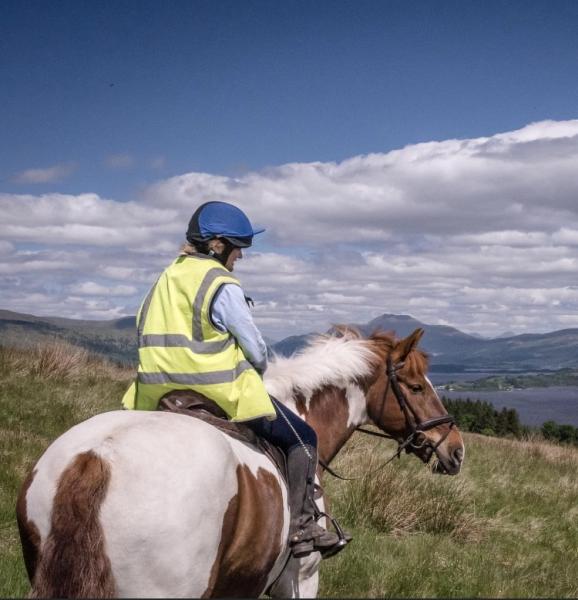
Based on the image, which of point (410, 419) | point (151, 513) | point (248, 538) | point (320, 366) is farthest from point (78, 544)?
point (410, 419)

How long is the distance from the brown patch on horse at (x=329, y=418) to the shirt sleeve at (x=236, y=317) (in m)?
1.63

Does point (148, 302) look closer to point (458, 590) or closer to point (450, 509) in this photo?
point (458, 590)

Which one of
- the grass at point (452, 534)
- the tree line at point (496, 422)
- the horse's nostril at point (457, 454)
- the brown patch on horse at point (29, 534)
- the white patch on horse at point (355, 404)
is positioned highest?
the white patch on horse at point (355, 404)

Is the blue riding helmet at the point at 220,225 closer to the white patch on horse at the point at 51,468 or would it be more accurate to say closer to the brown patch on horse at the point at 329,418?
the white patch on horse at the point at 51,468

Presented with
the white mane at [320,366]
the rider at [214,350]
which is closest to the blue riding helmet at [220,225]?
the rider at [214,350]

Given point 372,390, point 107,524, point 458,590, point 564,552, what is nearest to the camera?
point 107,524

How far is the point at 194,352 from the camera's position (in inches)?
167

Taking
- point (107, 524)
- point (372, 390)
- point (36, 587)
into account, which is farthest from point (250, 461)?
point (372, 390)

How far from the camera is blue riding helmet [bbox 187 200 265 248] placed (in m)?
4.76

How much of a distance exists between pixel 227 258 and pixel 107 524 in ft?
7.02

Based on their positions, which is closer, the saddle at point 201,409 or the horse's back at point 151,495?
the horse's back at point 151,495

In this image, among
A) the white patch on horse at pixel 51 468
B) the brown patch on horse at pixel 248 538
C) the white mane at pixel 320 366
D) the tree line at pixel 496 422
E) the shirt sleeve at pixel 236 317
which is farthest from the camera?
the tree line at pixel 496 422

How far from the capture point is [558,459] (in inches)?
720

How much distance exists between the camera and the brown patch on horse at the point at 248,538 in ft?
12.4
